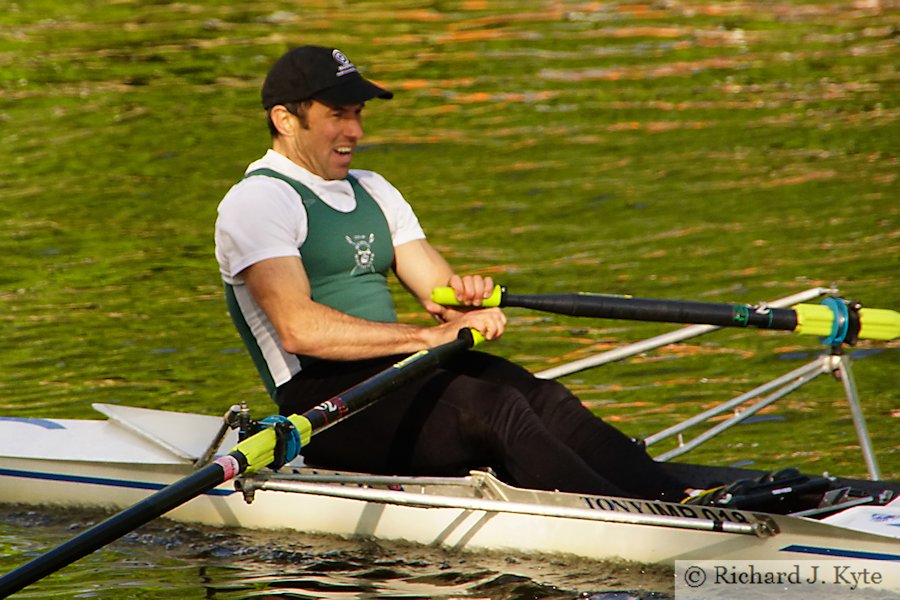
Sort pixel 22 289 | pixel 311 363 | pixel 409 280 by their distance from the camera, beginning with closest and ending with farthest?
1. pixel 311 363
2. pixel 409 280
3. pixel 22 289

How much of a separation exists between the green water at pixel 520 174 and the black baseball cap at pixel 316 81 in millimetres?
2827

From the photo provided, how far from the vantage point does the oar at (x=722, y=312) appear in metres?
6.16

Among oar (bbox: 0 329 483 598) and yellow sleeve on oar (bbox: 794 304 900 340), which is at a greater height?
yellow sleeve on oar (bbox: 794 304 900 340)

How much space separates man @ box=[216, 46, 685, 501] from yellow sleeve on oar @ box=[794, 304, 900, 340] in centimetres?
93

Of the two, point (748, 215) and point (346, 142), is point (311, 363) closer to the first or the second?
point (346, 142)

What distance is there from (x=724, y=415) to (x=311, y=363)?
300 cm

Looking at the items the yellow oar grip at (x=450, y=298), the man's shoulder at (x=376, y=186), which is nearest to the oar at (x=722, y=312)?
the yellow oar grip at (x=450, y=298)

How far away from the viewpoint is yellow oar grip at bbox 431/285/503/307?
6.21m

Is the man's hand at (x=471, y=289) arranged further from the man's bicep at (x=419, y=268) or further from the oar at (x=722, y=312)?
the man's bicep at (x=419, y=268)

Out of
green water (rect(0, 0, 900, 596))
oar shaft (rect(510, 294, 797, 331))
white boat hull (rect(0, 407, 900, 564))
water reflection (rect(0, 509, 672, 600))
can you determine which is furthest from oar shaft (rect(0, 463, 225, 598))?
green water (rect(0, 0, 900, 596))

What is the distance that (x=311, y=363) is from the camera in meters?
6.12

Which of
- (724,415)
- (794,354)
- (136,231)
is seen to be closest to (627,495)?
(724,415)

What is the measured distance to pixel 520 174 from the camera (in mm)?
13984

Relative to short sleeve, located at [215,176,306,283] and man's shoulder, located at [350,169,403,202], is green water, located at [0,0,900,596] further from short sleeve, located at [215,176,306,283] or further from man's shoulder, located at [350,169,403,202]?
short sleeve, located at [215,176,306,283]
